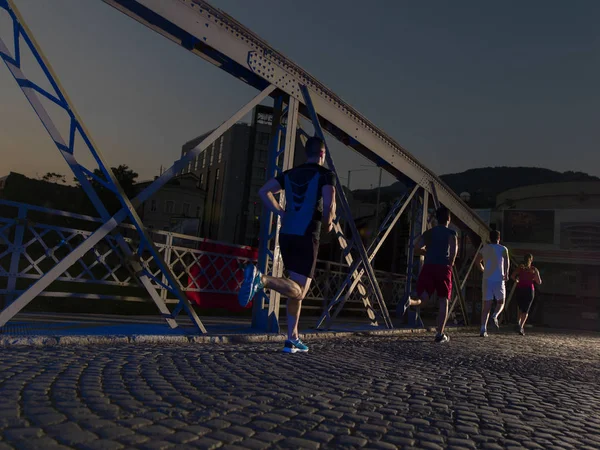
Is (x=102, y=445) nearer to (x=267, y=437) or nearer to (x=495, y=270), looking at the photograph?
(x=267, y=437)

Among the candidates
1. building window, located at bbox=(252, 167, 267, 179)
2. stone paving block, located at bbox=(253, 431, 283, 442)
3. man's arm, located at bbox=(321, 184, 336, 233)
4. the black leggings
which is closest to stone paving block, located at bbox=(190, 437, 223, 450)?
stone paving block, located at bbox=(253, 431, 283, 442)

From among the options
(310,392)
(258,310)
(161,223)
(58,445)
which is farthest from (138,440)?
(161,223)

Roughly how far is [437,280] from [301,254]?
3.73 meters

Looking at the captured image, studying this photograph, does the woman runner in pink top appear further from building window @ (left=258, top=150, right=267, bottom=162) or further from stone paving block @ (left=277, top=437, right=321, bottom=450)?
building window @ (left=258, top=150, right=267, bottom=162)

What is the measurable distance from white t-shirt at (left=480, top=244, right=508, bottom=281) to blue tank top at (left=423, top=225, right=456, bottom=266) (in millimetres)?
2826

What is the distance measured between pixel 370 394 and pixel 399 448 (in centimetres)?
124

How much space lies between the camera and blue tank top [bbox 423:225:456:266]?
344 inches

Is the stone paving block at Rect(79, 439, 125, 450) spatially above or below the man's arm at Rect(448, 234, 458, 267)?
below

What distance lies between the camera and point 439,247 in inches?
348

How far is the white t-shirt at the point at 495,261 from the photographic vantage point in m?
11.2

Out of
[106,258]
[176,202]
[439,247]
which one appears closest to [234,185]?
[176,202]

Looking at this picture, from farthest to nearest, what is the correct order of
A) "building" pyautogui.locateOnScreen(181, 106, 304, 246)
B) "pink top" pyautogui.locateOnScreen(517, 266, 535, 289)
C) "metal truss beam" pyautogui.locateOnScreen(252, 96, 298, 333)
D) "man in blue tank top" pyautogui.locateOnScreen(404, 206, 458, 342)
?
1. "building" pyautogui.locateOnScreen(181, 106, 304, 246)
2. "pink top" pyautogui.locateOnScreen(517, 266, 535, 289)
3. "man in blue tank top" pyautogui.locateOnScreen(404, 206, 458, 342)
4. "metal truss beam" pyautogui.locateOnScreen(252, 96, 298, 333)

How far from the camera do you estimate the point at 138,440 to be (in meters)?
2.37

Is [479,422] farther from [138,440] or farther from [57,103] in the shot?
[57,103]
